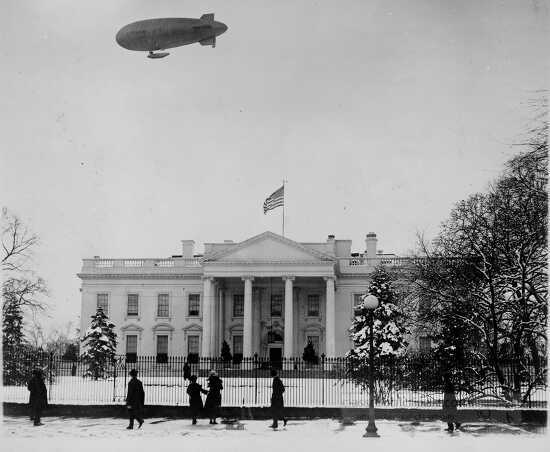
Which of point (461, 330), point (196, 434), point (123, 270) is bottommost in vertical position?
point (196, 434)

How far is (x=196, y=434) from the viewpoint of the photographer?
704 inches

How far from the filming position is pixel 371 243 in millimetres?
61062


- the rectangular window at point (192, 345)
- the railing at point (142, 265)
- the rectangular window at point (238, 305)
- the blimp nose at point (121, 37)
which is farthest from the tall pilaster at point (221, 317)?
the blimp nose at point (121, 37)

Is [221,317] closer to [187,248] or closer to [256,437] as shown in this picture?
[187,248]

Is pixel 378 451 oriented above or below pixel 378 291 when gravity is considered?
below

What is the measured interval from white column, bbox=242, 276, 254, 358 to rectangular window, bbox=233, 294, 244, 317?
3987 millimetres

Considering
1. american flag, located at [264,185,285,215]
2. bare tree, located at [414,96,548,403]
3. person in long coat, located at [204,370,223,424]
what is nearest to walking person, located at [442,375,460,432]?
bare tree, located at [414,96,548,403]

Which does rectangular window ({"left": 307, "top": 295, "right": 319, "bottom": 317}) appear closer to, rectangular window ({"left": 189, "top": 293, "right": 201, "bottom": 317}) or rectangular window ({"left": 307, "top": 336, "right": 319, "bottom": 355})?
rectangular window ({"left": 307, "top": 336, "right": 319, "bottom": 355})

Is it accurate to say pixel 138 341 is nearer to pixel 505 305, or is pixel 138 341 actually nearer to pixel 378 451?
pixel 505 305

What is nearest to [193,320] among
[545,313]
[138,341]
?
[138,341]

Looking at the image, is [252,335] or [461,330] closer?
[461,330]

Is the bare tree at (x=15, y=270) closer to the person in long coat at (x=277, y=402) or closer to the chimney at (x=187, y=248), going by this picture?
the person in long coat at (x=277, y=402)

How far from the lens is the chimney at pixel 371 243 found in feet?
200

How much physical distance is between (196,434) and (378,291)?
2163 centimetres
